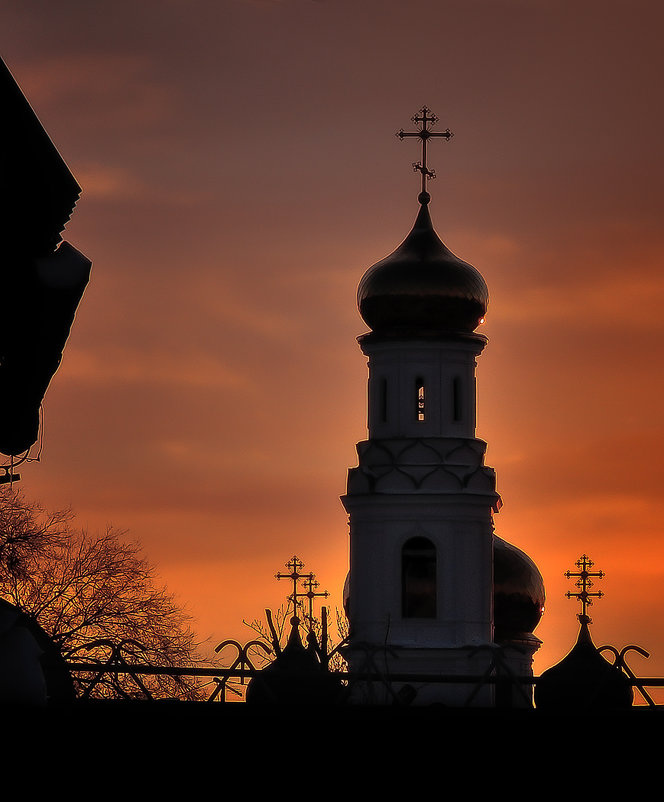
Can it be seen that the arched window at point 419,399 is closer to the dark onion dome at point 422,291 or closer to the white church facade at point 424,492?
the white church facade at point 424,492

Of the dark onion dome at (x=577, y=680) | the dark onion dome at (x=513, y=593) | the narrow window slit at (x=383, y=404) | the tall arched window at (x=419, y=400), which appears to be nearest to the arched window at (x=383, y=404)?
the narrow window slit at (x=383, y=404)

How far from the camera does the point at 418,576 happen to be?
194ft

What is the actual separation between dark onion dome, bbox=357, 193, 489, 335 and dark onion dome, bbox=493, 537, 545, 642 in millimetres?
5883

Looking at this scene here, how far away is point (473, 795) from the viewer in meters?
6.87

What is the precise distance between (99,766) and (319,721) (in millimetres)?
678

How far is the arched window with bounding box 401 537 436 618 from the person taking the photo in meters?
58.4

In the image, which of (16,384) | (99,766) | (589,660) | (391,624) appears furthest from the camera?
(391,624)

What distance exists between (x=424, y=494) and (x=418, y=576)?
6.56 feet

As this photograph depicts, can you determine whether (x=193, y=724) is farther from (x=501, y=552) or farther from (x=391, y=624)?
(x=501, y=552)

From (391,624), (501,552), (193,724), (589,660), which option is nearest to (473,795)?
(193,724)

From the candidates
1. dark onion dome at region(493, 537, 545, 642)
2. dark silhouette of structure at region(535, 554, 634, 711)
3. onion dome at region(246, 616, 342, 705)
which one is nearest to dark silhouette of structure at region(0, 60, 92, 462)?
onion dome at region(246, 616, 342, 705)

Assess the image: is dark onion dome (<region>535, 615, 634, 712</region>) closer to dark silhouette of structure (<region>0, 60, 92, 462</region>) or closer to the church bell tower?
the church bell tower

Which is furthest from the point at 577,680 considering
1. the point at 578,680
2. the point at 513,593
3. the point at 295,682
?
the point at 295,682

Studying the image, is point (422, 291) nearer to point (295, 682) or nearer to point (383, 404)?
point (383, 404)
